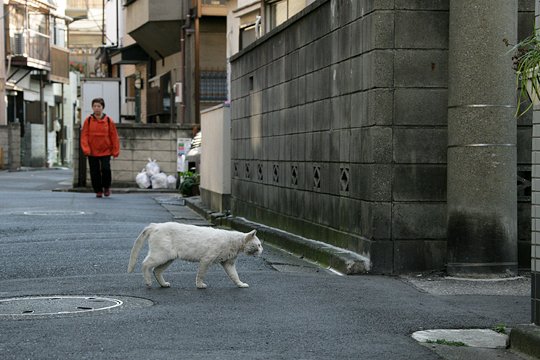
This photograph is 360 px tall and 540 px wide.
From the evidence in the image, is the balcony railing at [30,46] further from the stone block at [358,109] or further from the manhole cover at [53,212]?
the stone block at [358,109]

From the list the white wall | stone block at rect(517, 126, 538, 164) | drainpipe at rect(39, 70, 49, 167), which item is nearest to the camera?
stone block at rect(517, 126, 538, 164)

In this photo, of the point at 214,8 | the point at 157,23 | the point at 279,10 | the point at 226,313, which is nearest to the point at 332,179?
the point at 226,313

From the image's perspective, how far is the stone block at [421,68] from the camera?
9.23 meters

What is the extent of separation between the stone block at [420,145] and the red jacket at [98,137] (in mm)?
11798

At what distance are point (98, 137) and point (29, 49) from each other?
101ft

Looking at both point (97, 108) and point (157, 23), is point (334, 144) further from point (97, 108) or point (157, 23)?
point (157, 23)

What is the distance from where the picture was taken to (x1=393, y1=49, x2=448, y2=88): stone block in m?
9.23

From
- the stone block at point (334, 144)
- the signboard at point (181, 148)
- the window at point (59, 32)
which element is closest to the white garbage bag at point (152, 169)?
the signboard at point (181, 148)

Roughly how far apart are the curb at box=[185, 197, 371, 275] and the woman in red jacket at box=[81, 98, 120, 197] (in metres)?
5.22

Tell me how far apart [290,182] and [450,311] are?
5.31m

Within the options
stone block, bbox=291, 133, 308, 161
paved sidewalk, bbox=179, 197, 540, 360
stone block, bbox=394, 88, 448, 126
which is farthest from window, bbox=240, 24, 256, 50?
stone block, bbox=394, 88, 448, 126

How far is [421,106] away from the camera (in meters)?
9.29

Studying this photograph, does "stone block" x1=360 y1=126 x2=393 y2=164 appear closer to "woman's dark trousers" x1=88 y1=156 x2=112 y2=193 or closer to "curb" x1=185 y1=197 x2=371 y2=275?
"curb" x1=185 y1=197 x2=371 y2=275

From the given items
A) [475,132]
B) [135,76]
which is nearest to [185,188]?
[475,132]
